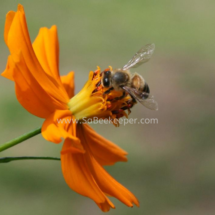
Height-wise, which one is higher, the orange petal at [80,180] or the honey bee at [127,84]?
the honey bee at [127,84]

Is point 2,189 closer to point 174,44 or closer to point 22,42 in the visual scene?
point 22,42

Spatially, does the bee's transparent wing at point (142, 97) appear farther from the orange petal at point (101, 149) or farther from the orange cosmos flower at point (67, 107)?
the orange petal at point (101, 149)

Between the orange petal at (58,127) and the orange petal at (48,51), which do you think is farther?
the orange petal at (48,51)

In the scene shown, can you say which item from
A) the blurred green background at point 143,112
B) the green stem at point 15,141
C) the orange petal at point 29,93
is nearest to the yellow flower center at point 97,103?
the orange petal at point 29,93

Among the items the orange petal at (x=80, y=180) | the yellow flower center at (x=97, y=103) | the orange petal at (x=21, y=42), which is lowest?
the orange petal at (x=80, y=180)

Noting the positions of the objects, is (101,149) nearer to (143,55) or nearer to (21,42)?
(143,55)

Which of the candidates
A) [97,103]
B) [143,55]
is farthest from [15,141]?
[143,55]

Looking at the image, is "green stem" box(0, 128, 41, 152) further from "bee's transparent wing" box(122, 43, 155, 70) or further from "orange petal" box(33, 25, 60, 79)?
"bee's transparent wing" box(122, 43, 155, 70)
